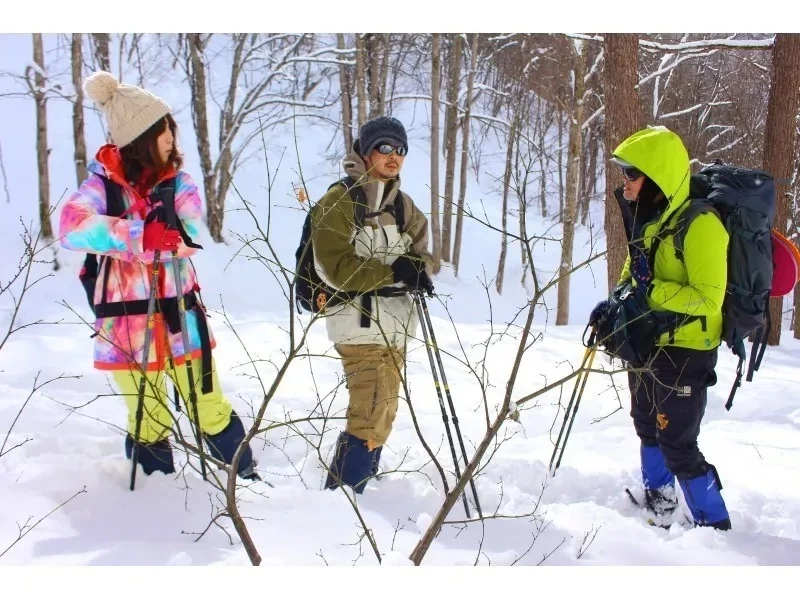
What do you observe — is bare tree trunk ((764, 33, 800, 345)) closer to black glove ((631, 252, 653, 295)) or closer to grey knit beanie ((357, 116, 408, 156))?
black glove ((631, 252, 653, 295))

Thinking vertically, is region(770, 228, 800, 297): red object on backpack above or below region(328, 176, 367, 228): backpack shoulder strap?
below

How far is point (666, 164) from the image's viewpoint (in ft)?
8.75

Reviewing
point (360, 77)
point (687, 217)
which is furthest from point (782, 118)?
point (360, 77)

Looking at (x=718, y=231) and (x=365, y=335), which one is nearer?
(x=718, y=231)

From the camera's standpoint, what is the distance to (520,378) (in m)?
5.23

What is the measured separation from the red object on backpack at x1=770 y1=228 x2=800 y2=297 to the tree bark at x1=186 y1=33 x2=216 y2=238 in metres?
9.88

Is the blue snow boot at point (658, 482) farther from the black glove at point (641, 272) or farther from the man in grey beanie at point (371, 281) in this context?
the man in grey beanie at point (371, 281)

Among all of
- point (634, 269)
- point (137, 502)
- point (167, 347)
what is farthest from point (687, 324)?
point (137, 502)

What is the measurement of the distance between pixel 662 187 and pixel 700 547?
155 centimetres

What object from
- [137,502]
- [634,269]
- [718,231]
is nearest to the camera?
[718,231]

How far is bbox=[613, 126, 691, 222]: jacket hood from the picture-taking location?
2.66 metres

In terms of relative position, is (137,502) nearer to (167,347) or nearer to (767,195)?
(167,347)

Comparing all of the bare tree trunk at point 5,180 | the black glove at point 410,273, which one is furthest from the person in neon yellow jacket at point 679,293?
the bare tree trunk at point 5,180

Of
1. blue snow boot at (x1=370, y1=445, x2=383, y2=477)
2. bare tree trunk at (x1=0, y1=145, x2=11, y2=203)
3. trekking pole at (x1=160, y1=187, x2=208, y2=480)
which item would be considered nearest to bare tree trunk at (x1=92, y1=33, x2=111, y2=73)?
bare tree trunk at (x1=0, y1=145, x2=11, y2=203)
